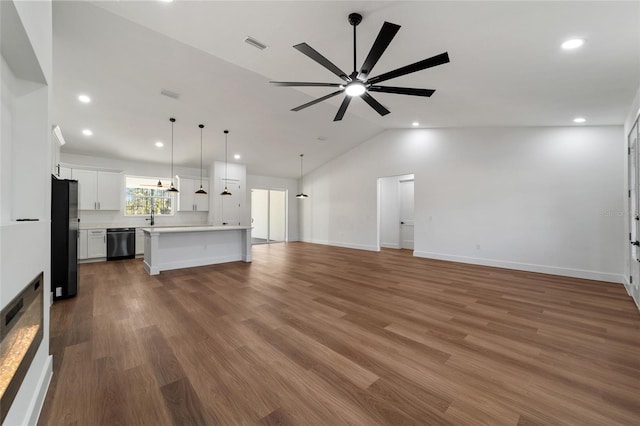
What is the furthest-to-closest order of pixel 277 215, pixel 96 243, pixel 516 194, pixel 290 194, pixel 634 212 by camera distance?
pixel 277 215, pixel 290 194, pixel 96 243, pixel 516 194, pixel 634 212

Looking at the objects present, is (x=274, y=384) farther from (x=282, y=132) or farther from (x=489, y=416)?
(x=282, y=132)

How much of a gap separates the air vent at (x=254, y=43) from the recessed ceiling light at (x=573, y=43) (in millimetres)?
3259

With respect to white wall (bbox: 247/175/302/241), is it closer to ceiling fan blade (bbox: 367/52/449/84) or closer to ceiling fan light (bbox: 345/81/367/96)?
ceiling fan light (bbox: 345/81/367/96)

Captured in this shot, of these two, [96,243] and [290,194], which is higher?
[290,194]

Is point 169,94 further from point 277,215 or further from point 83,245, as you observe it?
point 277,215

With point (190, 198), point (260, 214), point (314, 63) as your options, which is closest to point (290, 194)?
point (260, 214)

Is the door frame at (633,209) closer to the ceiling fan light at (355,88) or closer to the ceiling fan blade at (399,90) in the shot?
the ceiling fan blade at (399,90)

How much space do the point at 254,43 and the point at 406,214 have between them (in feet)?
23.8

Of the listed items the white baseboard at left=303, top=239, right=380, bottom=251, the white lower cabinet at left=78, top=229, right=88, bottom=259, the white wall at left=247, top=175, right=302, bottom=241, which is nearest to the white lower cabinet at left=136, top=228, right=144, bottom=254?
the white lower cabinet at left=78, top=229, right=88, bottom=259

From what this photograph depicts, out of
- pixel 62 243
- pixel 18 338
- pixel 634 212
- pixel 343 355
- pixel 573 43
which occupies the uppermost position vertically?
pixel 573 43

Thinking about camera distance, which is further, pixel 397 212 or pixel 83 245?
pixel 397 212

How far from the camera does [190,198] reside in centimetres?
811

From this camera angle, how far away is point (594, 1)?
2.05 metres

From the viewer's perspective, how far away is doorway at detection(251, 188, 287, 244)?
36.0 feet
